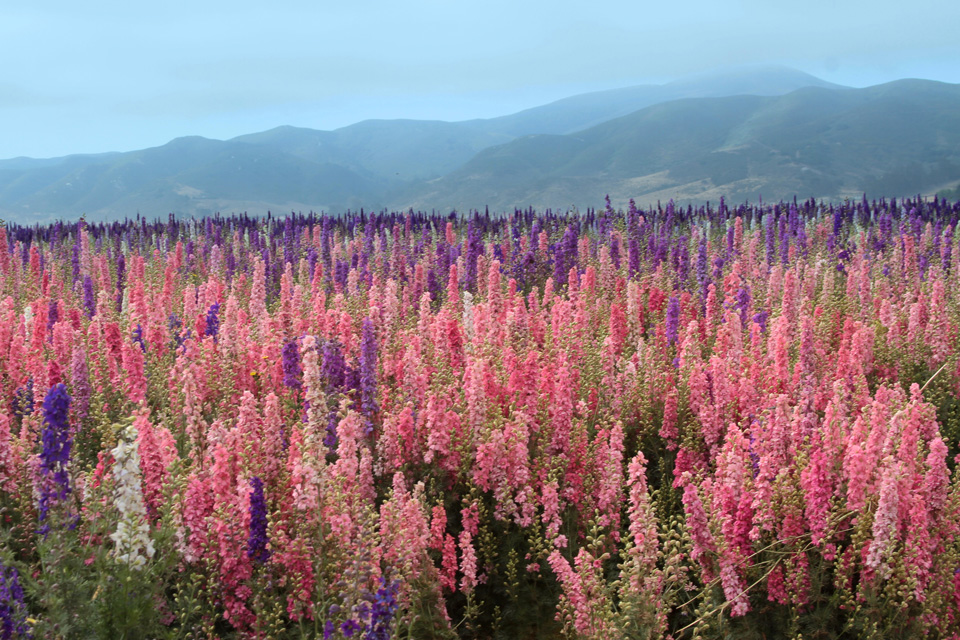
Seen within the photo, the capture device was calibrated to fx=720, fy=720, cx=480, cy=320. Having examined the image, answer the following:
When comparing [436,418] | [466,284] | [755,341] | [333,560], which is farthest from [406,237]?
[333,560]

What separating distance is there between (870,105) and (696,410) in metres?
114

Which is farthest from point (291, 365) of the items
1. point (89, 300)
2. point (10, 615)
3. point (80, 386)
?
point (89, 300)

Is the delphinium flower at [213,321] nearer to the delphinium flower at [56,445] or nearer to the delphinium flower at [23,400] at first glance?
the delphinium flower at [23,400]

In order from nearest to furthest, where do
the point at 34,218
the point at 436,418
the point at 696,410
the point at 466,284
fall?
the point at 436,418 < the point at 696,410 < the point at 466,284 < the point at 34,218

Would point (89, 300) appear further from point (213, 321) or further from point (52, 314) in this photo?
point (213, 321)

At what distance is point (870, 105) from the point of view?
336ft

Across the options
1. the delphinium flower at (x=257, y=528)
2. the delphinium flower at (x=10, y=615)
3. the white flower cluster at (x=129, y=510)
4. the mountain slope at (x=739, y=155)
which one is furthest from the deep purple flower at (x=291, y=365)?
the mountain slope at (x=739, y=155)

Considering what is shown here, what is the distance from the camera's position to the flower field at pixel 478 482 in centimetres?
376

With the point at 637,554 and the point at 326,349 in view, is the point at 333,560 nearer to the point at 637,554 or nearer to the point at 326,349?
the point at 637,554

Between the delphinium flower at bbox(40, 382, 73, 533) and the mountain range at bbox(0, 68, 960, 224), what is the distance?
57.8m

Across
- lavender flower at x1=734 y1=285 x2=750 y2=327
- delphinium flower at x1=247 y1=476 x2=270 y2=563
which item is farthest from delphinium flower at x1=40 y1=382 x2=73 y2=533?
lavender flower at x1=734 y1=285 x2=750 y2=327

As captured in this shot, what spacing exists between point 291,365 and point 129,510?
2932 mm

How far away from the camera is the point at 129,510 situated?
365 cm

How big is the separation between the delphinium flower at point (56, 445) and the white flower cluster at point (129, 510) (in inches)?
14.2
